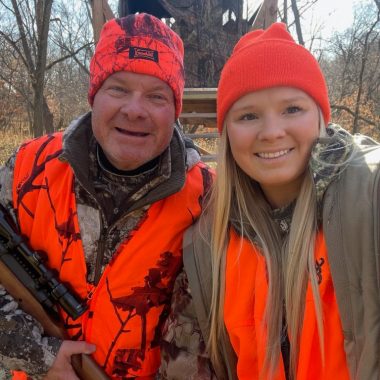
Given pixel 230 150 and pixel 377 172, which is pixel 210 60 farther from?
pixel 377 172

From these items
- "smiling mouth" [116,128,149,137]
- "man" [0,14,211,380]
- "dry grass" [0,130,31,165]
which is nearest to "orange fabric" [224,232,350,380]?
"man" [0,14,211,380]

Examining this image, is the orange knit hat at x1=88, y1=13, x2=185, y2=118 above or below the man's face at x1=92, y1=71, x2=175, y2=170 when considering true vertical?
above

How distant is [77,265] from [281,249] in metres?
0.96

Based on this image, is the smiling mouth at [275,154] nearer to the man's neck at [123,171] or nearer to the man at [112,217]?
the man at [112,217]

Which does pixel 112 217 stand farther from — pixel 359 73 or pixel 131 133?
pixel 359 73

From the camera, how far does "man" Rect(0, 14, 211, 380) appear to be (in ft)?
7.06

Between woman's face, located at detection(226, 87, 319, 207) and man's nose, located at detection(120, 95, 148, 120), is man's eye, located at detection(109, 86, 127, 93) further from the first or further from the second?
woman's face, located at detection(226, 87, 319, 207)

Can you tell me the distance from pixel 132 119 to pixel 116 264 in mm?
699

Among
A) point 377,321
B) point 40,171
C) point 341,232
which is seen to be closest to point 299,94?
point 341,232

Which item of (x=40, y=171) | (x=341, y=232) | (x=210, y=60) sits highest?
(x=210, y=60)

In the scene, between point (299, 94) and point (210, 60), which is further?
point (210, 60)

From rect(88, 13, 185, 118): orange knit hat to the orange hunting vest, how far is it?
0.54m

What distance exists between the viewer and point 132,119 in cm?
218

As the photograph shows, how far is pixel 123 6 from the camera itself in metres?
6.13
